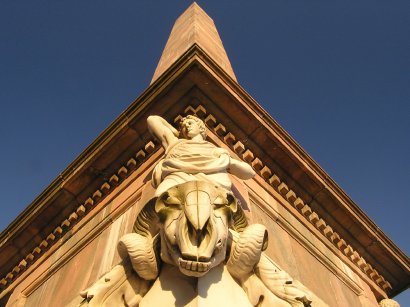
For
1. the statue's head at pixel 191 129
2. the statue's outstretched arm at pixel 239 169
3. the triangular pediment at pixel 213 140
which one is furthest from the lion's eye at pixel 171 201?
the triangular pediment at pixel 213 140

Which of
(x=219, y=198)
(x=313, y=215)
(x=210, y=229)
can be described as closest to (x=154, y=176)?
(x=219, y=198)

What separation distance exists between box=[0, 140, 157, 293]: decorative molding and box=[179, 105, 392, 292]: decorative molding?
0.64 m

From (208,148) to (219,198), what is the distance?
1.02 meters

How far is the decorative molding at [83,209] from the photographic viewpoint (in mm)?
5445

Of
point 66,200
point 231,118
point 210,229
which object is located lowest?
point 210,229

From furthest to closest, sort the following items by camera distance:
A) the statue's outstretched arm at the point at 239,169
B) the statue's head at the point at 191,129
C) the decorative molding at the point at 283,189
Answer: the decorative molding at the point at 283,189
the statue's head at the point at 191,129
the statue's outstretched arm at the point at 239,169

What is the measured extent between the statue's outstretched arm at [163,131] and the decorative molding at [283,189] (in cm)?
54

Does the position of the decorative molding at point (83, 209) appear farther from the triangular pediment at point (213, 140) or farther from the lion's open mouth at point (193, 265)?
the lion's open mouth at point (193, 265)

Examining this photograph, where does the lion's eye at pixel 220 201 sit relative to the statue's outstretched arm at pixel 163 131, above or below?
below

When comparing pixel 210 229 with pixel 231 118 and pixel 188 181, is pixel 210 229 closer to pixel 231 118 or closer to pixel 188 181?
pixel 188 181

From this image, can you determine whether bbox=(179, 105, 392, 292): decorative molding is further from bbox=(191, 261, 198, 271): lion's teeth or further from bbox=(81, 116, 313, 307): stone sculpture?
bbox=(191, 261, 198, 271): lion's teeth

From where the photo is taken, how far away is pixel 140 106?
5.44 meters

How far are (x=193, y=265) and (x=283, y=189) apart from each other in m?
3.27

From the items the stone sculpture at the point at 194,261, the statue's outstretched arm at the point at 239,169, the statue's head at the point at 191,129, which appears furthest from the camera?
the statue's head at the point at 191,129
